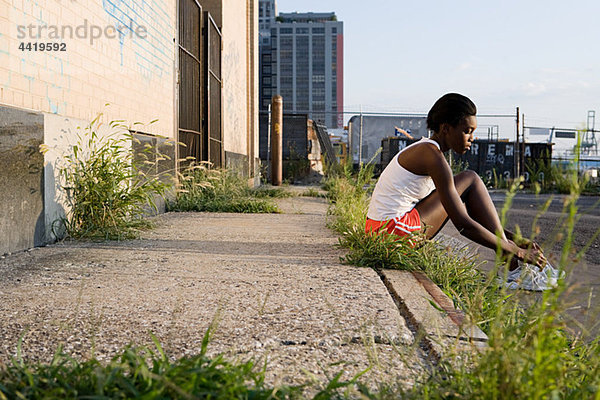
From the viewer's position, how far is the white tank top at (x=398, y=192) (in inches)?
146

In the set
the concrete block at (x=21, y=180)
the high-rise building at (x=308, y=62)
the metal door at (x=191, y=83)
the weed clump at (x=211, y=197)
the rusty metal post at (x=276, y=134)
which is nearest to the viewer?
the concrete block at (x=21, y=180)

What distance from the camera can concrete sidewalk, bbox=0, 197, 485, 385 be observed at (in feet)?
5.90

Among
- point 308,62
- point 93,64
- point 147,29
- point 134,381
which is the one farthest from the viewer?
point 308,62

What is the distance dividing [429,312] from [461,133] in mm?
1571

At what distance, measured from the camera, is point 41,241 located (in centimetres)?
389

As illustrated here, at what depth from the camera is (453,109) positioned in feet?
11.6

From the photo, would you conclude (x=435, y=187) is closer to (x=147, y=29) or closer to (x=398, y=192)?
(x=398, y=192)

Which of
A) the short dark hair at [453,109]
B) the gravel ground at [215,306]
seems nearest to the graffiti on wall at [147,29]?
the gravel ground at [215,306]

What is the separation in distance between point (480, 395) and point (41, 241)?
327 cm

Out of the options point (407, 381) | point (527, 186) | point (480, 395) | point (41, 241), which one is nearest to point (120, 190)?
point (41, 241)

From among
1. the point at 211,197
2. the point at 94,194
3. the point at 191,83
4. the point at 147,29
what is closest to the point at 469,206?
the point at 94,194

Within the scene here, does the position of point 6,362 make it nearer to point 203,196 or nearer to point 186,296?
point 186,296

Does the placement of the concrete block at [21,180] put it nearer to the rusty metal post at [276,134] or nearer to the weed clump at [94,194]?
the weed clump at [94,194]

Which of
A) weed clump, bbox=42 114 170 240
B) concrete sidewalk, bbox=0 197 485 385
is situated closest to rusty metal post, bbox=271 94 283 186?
weed clump, bbox=42 114 170 240
